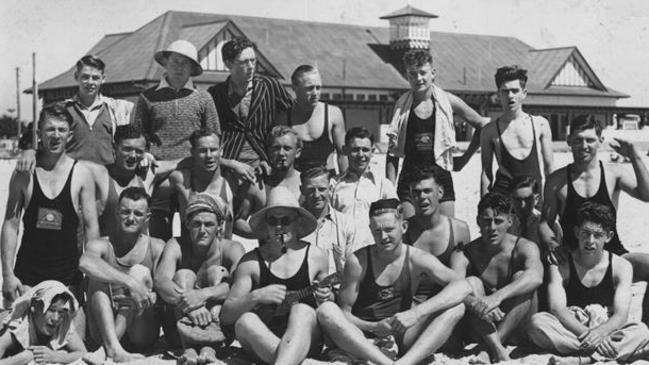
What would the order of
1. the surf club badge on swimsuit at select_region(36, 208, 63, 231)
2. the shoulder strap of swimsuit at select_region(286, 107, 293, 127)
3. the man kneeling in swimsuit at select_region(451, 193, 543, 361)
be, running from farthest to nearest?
the shoulder strap of swimsuit at select_region(286, 107, 293, 127) < the surf club badge on swimsuit at select_region(36, 208, 63, 231) < the man kneeling in swimsuit at select_region(451, 193, 543, 361)

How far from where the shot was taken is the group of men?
17.7ft

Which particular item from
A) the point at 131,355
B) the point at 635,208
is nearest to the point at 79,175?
the point at 131,355

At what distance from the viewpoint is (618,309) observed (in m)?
5.55

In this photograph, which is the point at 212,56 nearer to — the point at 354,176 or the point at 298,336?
the point at 354,176

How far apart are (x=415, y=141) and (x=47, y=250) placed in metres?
2.76

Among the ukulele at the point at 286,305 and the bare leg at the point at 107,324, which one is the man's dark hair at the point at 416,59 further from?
the bare leg at the point at 107,324

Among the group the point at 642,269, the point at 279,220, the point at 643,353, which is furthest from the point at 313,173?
the point at 643,353

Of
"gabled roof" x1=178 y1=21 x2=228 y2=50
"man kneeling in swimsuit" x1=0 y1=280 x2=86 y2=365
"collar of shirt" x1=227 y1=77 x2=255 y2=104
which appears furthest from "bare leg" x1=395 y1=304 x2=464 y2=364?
"gabled roof" x1=178 y1=21 x2=228 y2=50

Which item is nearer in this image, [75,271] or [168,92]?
[75,271]

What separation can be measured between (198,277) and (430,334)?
1.50 metres

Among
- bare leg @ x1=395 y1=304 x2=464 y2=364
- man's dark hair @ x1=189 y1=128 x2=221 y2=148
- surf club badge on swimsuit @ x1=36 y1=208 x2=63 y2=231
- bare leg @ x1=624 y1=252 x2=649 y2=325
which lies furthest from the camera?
man's dark hair @ x1=189 y1=128 x2=221 y2=148

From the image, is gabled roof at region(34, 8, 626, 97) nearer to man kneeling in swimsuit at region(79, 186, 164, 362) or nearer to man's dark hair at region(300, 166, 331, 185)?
man's dark hair at region(300, 166, 331, 185)

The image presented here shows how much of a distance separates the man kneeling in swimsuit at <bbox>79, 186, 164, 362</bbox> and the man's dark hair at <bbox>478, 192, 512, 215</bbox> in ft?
6.93

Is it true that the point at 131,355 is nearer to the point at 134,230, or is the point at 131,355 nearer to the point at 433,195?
the point at 134,230
